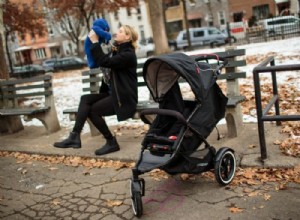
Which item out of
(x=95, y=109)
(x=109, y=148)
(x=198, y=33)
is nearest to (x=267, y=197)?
(x=109, y=148)

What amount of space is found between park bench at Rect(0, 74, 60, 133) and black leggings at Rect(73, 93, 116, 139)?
5.13 ft

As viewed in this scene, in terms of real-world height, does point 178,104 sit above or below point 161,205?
above

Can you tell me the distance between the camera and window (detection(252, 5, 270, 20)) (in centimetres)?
4944

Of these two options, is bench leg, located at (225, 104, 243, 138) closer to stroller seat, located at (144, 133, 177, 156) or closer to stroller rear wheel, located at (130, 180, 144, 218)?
stroller seat, located at (144, 133, 177, 156)

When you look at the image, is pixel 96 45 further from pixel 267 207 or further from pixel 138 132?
pixel 267 207

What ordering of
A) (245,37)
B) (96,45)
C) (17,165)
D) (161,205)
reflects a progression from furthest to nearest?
(245,37), (17,165), (96,45), (161,205)

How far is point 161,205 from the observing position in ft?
13.1

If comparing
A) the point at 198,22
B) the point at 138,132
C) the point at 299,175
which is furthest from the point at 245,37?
the point at 198,22

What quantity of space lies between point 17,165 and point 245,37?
885 inches

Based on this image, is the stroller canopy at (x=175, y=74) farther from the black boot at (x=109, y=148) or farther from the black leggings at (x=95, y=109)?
the black boot at (x=109, y=148)

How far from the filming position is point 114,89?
533 cm

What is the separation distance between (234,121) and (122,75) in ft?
5.19

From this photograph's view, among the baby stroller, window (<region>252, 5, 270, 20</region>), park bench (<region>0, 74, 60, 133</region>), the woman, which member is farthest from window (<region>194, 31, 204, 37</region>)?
the baby stroller

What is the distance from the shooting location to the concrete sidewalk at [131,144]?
463 centimetres
